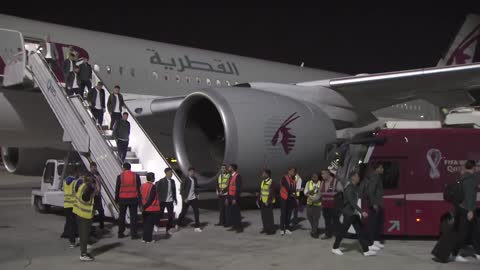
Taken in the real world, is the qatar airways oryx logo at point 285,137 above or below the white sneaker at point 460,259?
above

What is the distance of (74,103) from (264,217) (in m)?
4.06

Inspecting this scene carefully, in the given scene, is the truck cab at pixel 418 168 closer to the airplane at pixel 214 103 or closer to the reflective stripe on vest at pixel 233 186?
the reflective stripe on vest at pixel 233 186

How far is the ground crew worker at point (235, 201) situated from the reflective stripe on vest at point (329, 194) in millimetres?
1275

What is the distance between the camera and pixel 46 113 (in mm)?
11695

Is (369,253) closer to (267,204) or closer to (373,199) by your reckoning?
(373,199)

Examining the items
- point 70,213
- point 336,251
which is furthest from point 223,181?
point 336,251

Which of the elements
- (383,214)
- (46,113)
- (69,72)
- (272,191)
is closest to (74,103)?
(69,72)

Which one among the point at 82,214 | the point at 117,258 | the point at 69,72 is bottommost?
the point at 117,258

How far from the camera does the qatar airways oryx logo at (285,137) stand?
974 centimetres

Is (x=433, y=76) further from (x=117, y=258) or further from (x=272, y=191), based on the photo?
(x=117, y=258)

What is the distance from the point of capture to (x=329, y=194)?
8281 millimetres

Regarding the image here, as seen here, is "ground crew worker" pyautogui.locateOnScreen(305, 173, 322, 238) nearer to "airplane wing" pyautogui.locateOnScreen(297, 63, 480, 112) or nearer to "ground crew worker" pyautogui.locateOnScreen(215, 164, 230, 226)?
"ground crew worker" pyautogui.locateOnScreen(215, 164, 230, 226)

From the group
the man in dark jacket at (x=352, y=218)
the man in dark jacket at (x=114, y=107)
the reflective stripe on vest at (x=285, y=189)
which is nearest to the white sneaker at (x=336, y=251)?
the man in dark jacket at (x=352, y=218)

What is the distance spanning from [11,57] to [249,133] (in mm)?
5156
